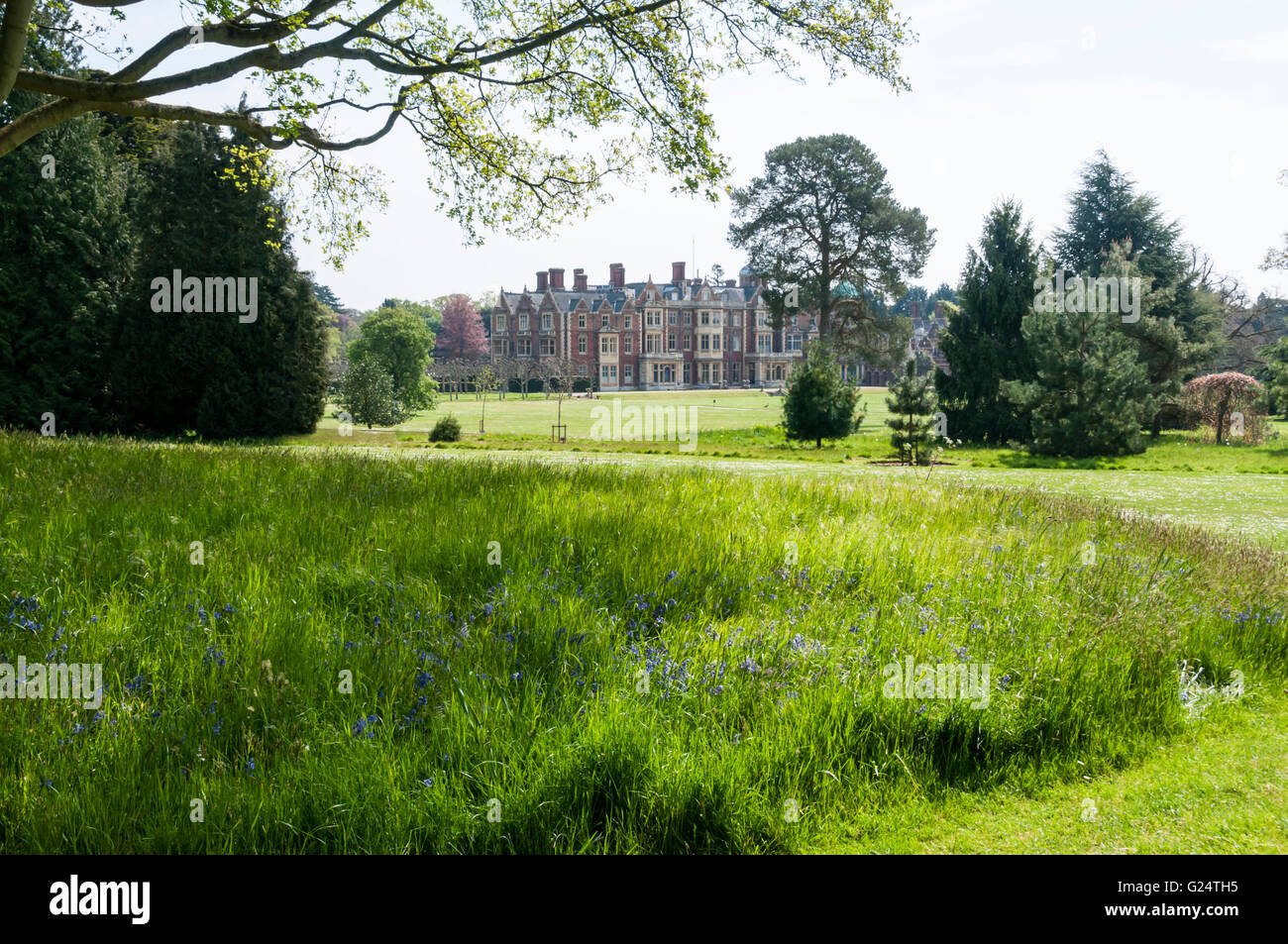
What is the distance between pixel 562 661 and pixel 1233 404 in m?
35.7

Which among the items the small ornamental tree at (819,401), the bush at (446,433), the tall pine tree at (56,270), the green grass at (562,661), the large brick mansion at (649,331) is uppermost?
the large brick mansion at (649,331)

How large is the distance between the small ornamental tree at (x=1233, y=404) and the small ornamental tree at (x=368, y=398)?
3372 cm

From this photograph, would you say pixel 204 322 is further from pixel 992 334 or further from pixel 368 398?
pixel 992 334

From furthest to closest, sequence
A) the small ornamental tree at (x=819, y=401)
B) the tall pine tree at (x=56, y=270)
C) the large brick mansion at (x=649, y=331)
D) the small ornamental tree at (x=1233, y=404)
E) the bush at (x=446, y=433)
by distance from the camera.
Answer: the large brick mansion at (x=649, y=331) → the small ornamental tree at (x=1233, y=404) → the bush at (x=446, y=433) → the small ornamental tree at (x=819, y=401) → the tall pine tree at (x=56, y=270)

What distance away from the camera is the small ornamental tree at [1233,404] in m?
31.1

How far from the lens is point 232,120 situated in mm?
13250

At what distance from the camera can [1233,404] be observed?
1237 inches

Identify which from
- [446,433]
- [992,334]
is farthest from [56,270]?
[992,334]

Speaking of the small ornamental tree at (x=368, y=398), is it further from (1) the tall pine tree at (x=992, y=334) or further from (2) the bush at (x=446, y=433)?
(1) the tall pine tree at (x=992, y=334)

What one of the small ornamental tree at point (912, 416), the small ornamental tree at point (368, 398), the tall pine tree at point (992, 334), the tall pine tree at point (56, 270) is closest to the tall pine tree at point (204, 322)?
the tall pine tree at point (56, 270)
